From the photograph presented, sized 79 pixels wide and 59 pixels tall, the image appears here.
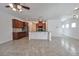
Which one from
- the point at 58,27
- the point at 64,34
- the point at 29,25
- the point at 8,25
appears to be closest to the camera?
the point at 8,25

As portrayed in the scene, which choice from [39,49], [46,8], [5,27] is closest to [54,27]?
[5,27]

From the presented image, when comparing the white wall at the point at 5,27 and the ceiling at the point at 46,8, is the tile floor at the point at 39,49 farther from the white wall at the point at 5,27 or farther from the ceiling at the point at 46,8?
the ceiling at the point at 46,8

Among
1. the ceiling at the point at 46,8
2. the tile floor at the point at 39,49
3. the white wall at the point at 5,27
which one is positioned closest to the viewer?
the tile floor at the point at 39,49

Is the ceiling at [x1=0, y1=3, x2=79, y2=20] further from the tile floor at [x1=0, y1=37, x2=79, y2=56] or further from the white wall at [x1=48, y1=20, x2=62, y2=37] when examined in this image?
the white wall at [x1=48, y1=20, x2=62, y2=37]

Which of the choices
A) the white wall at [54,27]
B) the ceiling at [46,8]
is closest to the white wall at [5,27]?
the ceiling at [46,8]

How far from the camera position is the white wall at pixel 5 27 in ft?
27.3

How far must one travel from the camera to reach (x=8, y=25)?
386 inches

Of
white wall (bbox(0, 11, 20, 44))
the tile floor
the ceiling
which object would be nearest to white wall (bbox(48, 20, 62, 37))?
the ceiling

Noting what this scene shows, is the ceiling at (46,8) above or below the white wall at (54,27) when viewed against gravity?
above

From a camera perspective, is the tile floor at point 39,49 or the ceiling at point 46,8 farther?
the ceiling at point 46,8

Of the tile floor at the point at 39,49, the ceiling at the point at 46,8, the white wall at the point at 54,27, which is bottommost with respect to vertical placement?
the tile floor at the point at 39,49

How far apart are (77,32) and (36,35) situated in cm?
407

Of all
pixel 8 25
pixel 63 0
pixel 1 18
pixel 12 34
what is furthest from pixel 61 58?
pixel 12 34

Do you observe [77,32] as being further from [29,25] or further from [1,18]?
[29,25]
